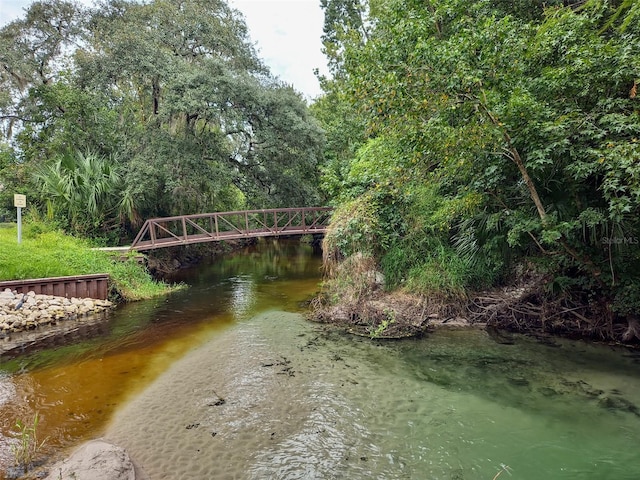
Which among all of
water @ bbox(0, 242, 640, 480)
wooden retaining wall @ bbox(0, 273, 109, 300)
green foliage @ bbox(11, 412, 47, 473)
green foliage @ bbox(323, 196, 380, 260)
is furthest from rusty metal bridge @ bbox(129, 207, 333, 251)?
green foliage @ bbox(11, 412, 47, 473)

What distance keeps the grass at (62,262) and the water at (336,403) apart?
115 inches

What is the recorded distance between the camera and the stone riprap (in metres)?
8.18

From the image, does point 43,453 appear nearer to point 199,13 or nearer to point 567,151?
point 567,151

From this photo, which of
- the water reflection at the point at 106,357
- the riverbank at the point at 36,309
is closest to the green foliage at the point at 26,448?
the water reflection at the point at 106,357

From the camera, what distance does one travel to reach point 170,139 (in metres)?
14.1

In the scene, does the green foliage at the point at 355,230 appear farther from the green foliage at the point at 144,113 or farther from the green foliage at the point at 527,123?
the green foliage at the point at 144,113

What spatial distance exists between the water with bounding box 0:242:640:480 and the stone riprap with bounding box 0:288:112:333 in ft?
5.42

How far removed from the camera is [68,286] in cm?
971

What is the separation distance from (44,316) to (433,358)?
877 centimetres

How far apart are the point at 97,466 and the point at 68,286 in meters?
7.58

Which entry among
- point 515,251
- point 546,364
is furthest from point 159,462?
point 515,251

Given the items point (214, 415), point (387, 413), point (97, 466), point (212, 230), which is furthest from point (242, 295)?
point (97, 466)

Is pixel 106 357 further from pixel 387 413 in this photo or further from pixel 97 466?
pixel 387 413

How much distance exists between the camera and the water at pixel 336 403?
12.9 feet
